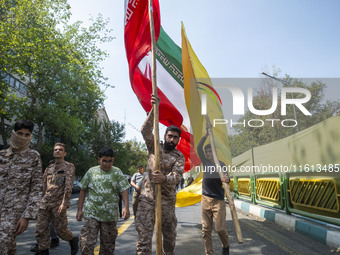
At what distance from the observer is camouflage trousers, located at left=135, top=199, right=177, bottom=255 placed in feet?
9.98

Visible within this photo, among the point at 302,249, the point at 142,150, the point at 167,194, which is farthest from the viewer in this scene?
the point at 142,150

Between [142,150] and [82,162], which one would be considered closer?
[82,162]

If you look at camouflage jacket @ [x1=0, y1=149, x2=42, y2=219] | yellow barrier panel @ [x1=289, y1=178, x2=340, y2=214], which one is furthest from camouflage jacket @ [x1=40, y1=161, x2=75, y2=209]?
yellow barrier panel @ [x1=289, y1=178, x2=340, y2=214]

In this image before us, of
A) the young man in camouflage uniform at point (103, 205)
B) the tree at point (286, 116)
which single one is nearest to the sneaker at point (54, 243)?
the young man in camouflage uniform at point (103, 205)

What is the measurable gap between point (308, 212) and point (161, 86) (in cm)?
428

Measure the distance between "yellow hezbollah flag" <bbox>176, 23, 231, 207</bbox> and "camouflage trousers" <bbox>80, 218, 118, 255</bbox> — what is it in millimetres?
2400

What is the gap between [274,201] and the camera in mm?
7938

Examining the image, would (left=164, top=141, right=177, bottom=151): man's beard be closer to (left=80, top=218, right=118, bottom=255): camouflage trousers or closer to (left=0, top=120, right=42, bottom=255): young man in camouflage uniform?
(left=80, top=218, right=118, bottom=255): camouflage trousers

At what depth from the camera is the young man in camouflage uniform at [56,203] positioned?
13.4 ft

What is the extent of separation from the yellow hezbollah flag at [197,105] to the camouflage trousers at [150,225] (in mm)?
2204

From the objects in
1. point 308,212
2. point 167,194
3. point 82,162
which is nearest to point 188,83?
point 167,194

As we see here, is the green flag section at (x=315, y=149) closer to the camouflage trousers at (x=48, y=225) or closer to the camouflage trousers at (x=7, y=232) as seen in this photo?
the camouflage trousers at (x=48, y=225)

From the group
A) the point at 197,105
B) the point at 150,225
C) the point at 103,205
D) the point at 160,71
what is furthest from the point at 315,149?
the point at 103,205

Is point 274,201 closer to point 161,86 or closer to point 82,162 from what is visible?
point 161,86
